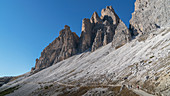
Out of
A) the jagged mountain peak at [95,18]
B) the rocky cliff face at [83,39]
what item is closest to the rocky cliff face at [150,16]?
the rocky cliff face at [83,39]

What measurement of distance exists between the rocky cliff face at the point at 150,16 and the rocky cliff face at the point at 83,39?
30.2m

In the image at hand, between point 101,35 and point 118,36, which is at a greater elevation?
point 101,35

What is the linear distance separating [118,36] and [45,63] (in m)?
105

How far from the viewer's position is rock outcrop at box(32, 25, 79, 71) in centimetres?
12194

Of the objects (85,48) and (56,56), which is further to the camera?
(56,56)

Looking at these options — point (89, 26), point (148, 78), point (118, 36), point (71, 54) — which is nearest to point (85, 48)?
point (71, 54)

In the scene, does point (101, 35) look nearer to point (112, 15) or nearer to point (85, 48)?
point (85, 48)

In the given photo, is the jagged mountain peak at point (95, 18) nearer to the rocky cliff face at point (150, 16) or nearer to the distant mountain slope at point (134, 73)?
the rocky cliff face at point (150, 16)

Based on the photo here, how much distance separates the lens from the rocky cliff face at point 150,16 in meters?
57.8

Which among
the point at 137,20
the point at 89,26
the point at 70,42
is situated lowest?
the point at 137,20

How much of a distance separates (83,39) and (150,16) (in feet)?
250

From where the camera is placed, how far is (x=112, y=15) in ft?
443

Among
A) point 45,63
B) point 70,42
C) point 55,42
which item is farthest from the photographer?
point 55,42

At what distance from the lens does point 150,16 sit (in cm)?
6906
